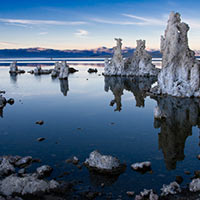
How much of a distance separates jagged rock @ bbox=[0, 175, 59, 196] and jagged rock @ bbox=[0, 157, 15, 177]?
2.23m

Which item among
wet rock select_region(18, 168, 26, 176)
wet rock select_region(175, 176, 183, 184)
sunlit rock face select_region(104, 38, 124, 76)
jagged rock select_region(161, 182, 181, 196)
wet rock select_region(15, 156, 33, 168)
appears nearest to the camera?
jagged rock select_region(161, 182, 181, 196)

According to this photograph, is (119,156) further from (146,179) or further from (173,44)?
(173,44)

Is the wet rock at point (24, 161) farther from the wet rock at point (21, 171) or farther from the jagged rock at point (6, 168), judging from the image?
the wet rock at point (21, 171)

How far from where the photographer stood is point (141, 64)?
310 feet

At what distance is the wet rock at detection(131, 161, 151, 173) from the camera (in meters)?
20.0

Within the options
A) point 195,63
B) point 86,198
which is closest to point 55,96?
point 195,63

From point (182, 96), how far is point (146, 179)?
108 ft

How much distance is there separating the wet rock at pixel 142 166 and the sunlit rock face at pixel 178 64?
31.0 metres

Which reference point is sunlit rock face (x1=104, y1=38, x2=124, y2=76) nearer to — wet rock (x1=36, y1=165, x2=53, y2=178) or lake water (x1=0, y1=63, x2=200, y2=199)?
lake water (x1=0, y1=63, x2=200, y2=199)

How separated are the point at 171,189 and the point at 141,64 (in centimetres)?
8155

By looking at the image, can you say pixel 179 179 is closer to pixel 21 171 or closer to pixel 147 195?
pixel 147 195

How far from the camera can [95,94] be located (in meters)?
60.0


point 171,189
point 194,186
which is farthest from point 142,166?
point 194,186

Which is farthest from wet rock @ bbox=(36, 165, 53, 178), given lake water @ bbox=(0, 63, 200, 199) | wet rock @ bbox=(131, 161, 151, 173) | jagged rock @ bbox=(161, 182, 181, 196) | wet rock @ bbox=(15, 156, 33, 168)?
jagged rock @ bbox=(161, 182, 181, 196)
